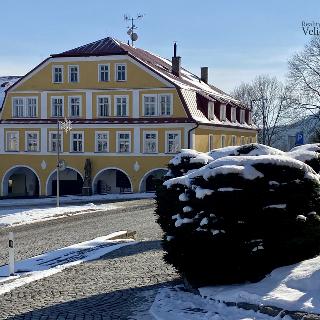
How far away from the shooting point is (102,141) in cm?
4675

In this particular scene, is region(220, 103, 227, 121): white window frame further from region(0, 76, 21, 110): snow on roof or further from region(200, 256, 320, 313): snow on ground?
region(200, 256, 320, 313): snow on ground

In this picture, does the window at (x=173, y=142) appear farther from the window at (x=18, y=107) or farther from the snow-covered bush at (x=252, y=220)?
the snow-covered bush at (x=252, y=220)

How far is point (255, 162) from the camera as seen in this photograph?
9211 millimetres

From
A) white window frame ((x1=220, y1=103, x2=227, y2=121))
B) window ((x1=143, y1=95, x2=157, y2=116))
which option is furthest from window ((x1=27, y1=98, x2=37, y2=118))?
Answer: white window frame ((x1=220, y1=103, x2=227, y2=121))

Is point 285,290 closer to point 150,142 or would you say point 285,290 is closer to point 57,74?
point 150,142

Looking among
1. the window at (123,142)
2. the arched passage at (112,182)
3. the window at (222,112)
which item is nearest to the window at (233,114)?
the window at (222,112)

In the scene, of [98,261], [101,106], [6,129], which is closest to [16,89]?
[6,129]

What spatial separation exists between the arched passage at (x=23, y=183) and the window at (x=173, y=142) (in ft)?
37.5

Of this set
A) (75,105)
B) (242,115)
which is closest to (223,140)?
(242,115)

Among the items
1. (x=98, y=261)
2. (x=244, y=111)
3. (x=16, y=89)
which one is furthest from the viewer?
(x=244, y=111)

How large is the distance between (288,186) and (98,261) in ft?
19.5

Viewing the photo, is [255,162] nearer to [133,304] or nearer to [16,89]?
[133,304]

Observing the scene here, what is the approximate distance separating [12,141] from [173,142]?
510 inches

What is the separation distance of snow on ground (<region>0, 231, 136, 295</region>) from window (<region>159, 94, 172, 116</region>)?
27.2 meters
